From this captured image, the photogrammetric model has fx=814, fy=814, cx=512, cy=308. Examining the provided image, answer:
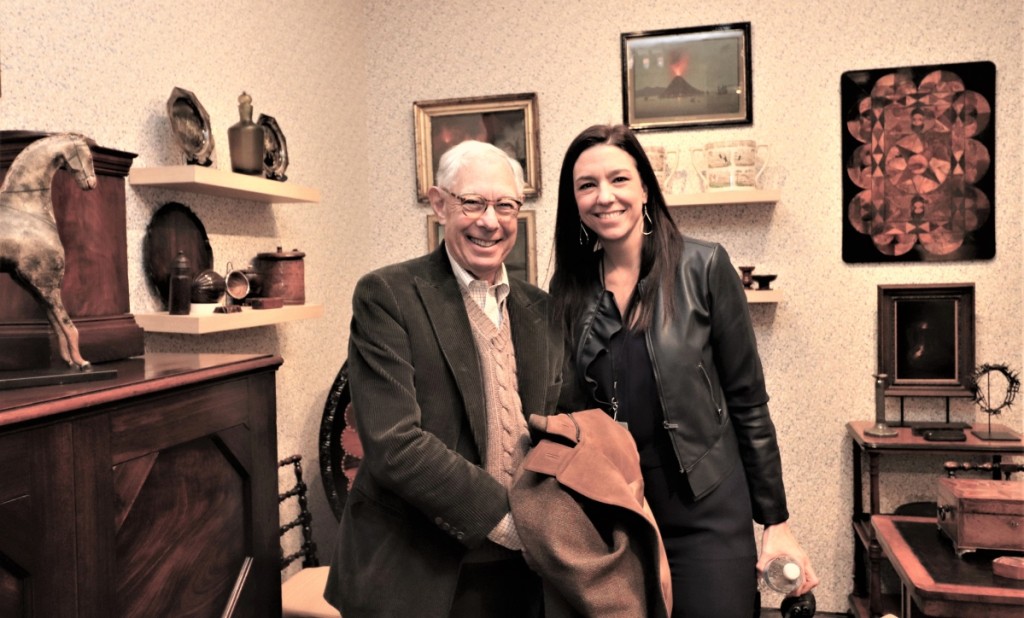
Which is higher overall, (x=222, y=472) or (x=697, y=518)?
(x=222, y=472)

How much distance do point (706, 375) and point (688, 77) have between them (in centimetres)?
218

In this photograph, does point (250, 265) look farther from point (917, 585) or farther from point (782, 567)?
point (917, 585)

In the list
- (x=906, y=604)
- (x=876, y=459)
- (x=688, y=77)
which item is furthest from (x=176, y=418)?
(x=688, y=77)

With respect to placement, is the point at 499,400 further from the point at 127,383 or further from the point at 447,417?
the point at 127,383

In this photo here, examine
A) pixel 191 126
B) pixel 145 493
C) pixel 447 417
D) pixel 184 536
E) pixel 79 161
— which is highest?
pixel 191 126

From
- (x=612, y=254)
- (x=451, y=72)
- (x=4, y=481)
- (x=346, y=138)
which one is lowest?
(x=4, y=481)

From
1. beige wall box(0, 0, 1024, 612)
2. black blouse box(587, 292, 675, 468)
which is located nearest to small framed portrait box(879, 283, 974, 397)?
beige wall box(0, 0, 1024, 612)

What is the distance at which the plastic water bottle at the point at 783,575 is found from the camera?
1.75m

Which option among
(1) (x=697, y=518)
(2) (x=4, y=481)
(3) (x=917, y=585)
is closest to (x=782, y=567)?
(1) (x=697, y=518)

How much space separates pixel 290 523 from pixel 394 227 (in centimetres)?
158

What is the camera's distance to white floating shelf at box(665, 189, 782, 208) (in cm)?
344

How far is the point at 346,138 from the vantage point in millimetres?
3729

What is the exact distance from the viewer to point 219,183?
234 centimetres

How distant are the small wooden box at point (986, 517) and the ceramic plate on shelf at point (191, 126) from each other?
2429mm
